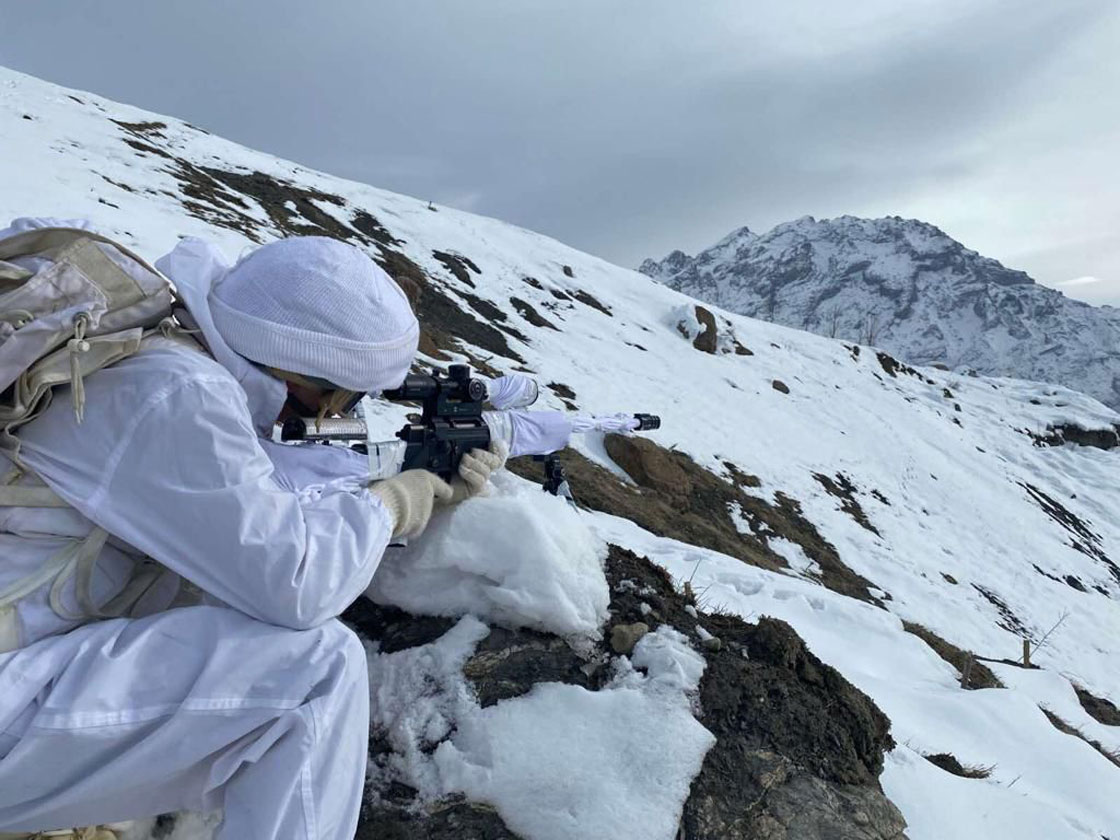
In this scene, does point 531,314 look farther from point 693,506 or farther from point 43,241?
point 43,241

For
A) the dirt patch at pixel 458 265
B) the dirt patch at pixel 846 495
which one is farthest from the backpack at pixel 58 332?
the dirt patch at pixel 458 265

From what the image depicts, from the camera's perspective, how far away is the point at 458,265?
79.9 ft

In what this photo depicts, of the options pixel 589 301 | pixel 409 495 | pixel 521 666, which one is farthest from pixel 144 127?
pixel 521 666

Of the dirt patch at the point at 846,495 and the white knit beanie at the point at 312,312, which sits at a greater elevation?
the white knit beanie at the point at 312,312

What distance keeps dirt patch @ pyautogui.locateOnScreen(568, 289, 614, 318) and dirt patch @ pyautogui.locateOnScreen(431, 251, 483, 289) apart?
16.0 feet

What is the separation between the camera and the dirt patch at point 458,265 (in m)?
23.1

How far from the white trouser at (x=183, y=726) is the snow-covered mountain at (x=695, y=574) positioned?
1.72 ft

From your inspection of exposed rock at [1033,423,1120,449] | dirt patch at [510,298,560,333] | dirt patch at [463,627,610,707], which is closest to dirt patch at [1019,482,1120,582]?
exposed rock at [1033,423,1120,449]

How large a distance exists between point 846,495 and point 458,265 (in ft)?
49.4

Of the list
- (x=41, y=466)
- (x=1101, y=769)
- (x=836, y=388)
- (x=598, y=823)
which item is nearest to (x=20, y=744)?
(x=41, y=466)

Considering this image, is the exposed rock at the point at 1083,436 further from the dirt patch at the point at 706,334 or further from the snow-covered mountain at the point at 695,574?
the dirt patch at the point at 706,334

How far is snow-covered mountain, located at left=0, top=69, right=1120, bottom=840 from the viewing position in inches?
86.8

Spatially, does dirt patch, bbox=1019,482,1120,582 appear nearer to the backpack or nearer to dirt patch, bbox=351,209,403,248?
dirt patch, bbox=351,209,403,248

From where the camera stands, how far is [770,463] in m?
17.1
